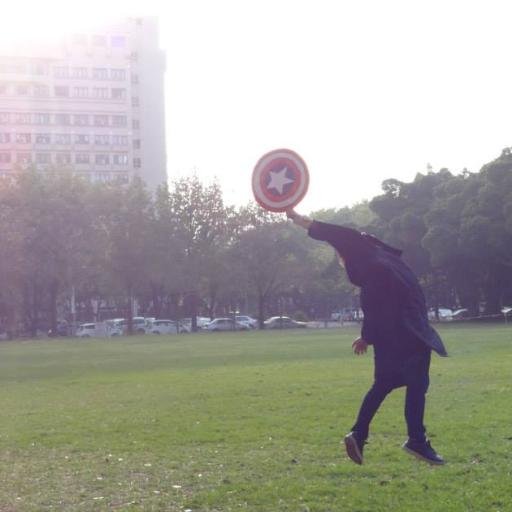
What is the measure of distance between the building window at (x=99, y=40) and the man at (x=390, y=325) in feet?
459

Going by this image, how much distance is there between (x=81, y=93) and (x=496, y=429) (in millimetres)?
132743

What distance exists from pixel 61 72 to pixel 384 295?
137537 millimetres

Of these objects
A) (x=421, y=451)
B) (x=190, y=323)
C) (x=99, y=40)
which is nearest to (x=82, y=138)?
(x=99, y=40)

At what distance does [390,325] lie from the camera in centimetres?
725

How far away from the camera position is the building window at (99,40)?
463ft

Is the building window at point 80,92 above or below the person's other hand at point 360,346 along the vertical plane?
above

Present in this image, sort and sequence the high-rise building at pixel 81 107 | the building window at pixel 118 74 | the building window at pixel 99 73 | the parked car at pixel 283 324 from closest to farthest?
the parked car at pixel 283 324
the high-rise building at pixel 81 107
the building window at pixel 99 73
the building window at pixel 118 74

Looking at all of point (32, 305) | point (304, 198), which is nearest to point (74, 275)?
point (32, 305)

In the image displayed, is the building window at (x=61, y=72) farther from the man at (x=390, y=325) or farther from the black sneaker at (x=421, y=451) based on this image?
the black sneaker at (x=421, y=451)

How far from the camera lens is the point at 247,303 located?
358 ft

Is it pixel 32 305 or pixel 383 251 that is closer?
pixel 383 251

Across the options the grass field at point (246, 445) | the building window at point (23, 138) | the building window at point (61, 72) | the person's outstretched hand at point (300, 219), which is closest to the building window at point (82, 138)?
the building window at point (23, 138)

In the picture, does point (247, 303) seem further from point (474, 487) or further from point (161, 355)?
point (474, 487)

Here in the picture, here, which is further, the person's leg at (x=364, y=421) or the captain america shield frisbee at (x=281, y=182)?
the captain america shield frisbee at (x=281, y=182)
